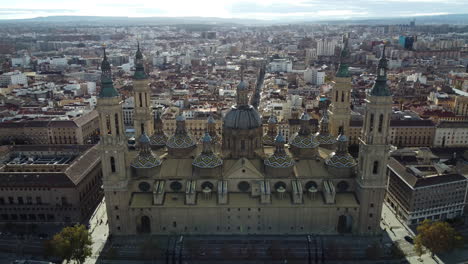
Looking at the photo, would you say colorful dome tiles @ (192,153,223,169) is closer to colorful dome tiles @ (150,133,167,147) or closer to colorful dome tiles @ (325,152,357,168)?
colorful dome tiles @ (150,133,167,147)

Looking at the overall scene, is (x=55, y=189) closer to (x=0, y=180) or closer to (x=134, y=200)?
(x=0, y=180)

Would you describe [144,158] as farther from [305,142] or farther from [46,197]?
[305,142]

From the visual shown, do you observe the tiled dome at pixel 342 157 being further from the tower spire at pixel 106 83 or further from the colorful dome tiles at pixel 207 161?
the tower spire at pixel 106 83

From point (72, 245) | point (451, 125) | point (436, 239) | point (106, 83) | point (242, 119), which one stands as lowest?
point (72, 245)

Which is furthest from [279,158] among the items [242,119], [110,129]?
[110,129]

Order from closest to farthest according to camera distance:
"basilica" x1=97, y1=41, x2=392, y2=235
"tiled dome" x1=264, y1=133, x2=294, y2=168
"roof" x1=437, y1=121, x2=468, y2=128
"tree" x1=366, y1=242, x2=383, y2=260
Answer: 1. "tree" x1=366, y1=242, x2=383, y2=260
2. "basilica" x1=97, y1=41, x2=392, y2=235
3. "tiled dome" x1=264, y1=133, x2=294, y2=168
4. "roof" x1=437, y1=121, x2=468, y2=128

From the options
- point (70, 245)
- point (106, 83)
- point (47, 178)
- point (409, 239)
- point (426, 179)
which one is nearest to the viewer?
point (70, 245)

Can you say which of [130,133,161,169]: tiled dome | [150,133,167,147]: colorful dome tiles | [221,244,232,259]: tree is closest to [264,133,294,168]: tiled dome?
[221,244,232,259]: tree
